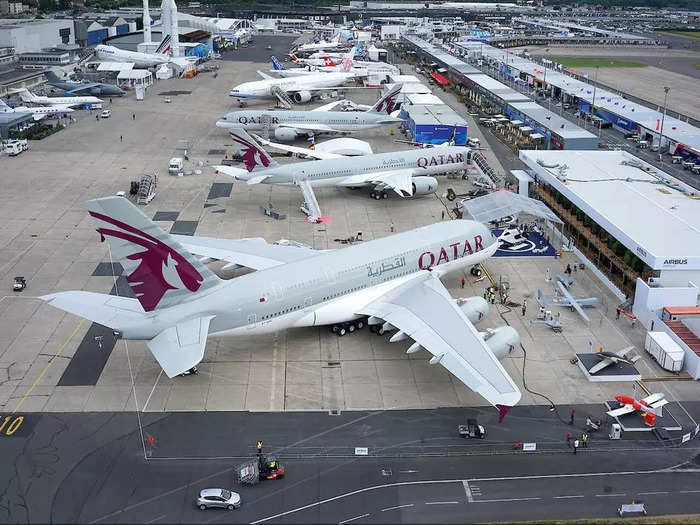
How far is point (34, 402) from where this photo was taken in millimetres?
36719

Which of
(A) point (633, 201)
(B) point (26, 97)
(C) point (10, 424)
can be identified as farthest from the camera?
(B) point (26, 97)

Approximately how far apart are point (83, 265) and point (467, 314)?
31.0 metres

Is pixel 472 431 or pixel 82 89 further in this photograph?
pixel 82 89

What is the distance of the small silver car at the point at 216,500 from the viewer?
29156mm

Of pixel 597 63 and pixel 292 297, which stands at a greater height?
pixel 597 63

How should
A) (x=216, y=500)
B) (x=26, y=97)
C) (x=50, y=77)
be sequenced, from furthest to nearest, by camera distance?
(x=50, y=77)
(x=26, y=97)
(x=216, y=500)

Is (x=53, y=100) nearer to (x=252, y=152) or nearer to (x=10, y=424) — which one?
(x=252, y=152)

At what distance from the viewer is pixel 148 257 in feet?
112

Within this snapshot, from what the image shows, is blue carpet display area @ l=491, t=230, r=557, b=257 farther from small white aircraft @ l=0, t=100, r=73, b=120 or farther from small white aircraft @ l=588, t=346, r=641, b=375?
small white aircraft @ l=0, t=100, r=73, b=120

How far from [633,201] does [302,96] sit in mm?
83218

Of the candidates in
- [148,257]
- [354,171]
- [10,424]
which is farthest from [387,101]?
[10,424]

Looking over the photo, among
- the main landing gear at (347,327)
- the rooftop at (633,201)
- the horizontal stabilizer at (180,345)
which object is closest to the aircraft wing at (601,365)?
the rooftop at (633,201)

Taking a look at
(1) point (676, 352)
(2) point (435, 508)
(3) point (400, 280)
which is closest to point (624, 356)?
(1) point (676, 352)

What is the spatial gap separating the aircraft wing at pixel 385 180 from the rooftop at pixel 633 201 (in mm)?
12927
